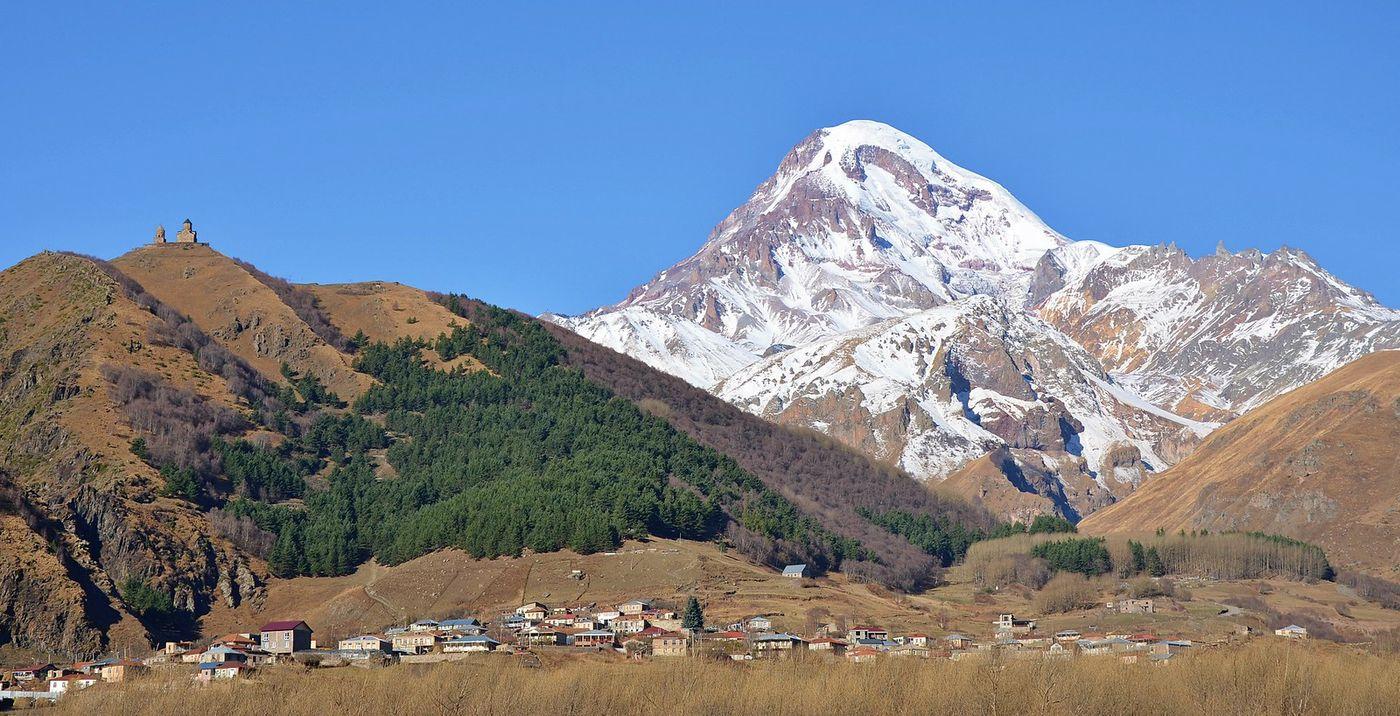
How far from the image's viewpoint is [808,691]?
11612 centimetres

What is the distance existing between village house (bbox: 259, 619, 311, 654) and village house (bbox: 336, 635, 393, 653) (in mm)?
3518

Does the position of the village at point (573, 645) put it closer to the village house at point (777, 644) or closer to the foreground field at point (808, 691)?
the village house at point (777, 644)

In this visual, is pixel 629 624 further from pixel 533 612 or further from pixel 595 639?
pixel 533 612

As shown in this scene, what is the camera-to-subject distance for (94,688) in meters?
122

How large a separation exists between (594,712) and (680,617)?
72.6m

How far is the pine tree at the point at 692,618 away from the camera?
177 metres

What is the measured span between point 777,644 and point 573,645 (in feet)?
57.7

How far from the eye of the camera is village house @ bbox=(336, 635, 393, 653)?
509 feet

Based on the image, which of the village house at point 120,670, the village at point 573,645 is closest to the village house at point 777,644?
the village at point 573,645

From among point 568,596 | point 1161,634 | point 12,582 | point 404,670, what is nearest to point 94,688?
point 404,670

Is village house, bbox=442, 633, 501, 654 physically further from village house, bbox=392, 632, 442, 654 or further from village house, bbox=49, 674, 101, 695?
village house, bbox=49, 674, 101, 695

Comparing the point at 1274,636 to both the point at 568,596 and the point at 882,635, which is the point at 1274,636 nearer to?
the point at 882,635

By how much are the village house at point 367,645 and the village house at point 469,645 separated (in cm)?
492

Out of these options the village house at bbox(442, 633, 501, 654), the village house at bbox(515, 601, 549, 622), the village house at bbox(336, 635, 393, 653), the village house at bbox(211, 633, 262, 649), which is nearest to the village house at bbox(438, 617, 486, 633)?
the village house at bbox(515, 601, 549, 622)
